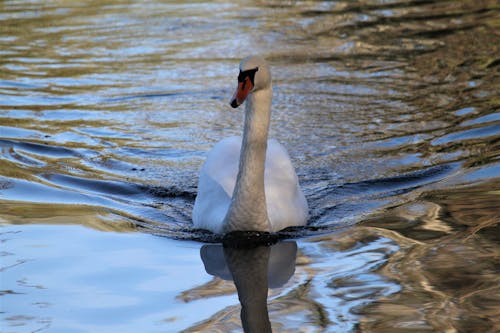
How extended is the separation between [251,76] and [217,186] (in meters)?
1.15

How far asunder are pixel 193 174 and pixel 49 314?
12.9ft

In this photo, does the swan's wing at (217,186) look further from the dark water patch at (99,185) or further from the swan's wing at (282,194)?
the dark water patch at (99,185)

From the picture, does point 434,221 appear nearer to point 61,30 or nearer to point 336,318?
point 336,318

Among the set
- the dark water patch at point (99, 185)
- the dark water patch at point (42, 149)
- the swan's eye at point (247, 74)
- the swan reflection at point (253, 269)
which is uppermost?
the swan's eye at point (247, 74)

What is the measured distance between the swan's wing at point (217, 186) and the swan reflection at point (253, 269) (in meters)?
0.33

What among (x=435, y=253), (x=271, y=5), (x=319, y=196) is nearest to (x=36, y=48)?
(x=271, y=5)

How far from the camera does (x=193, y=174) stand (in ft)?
31.3

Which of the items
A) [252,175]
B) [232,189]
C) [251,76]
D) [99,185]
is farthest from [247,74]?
[99,185]

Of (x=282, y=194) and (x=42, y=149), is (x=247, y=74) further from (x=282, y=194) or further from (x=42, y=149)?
(x=42, y=149)

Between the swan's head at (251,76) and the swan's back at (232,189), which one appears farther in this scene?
the swan's back at (232,189)

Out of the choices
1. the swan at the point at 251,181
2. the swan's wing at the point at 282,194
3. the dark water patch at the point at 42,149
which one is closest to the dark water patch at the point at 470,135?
the swan's wing at the point at 282,194

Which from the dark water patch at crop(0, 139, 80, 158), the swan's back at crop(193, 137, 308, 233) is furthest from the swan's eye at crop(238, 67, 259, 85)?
the dark water patch at crop(0, 139, 80, 158)

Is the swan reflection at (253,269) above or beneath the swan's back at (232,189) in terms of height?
beneath

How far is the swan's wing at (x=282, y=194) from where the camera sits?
7426 mm
